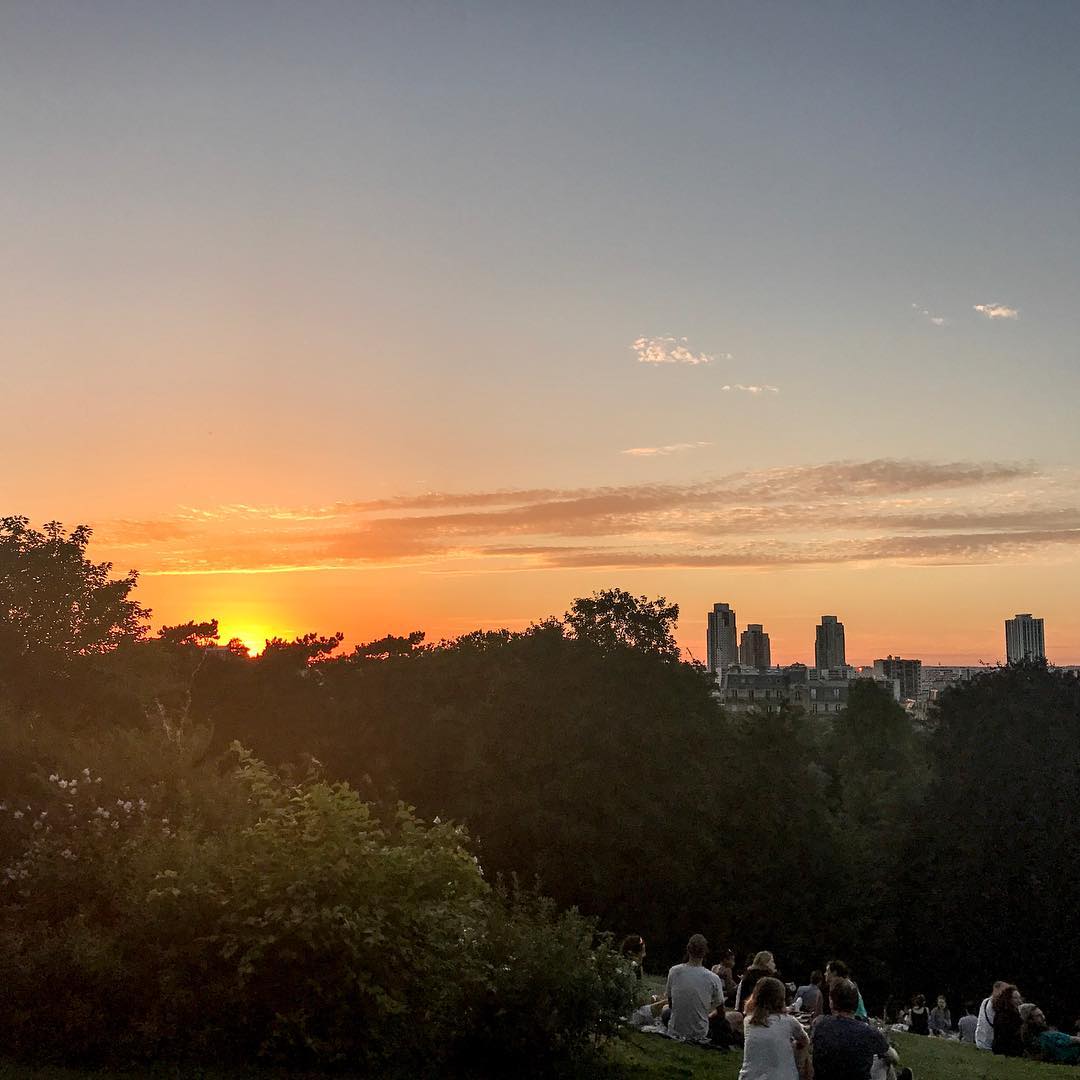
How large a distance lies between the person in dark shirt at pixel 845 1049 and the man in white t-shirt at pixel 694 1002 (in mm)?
6286

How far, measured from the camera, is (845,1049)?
413 inches

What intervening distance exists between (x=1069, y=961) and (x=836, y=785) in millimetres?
30849

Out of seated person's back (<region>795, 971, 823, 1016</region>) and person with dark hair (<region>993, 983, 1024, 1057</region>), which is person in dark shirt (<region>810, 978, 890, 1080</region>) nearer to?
seated person's back (<region>795, 971, 823, 1016</region>)

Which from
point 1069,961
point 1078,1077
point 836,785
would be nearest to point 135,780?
point 1078,1077

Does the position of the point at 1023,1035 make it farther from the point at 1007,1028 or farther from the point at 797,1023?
the point at 797,1023

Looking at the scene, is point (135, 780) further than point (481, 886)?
Yes

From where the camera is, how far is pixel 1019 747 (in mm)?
42906

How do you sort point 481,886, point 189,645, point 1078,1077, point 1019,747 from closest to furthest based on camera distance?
1. point 481,886
2. point 1078,1077
3. point 1019,747
4. point 189,645

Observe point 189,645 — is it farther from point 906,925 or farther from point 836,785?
point 836,785

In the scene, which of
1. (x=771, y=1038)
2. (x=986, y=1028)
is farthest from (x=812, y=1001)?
(x=771, y=1038)

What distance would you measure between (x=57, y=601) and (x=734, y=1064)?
99.1 feet

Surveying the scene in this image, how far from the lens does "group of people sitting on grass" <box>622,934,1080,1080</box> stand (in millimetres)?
10406

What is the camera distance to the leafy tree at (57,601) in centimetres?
3797

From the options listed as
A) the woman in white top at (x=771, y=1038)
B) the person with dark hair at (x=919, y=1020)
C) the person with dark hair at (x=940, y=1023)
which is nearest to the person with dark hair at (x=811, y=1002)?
the woman in white top at (x=771, y=1038)
